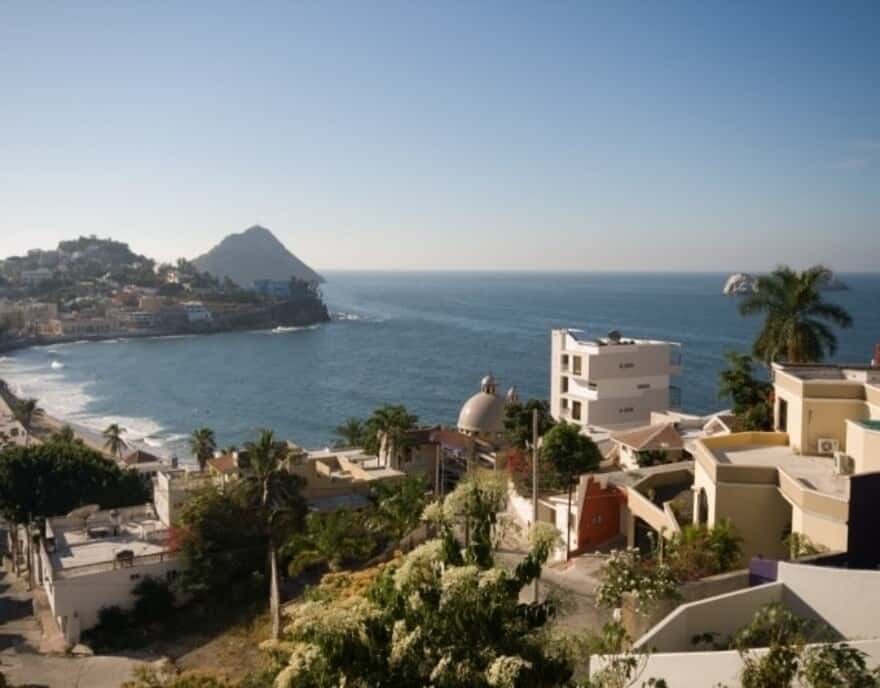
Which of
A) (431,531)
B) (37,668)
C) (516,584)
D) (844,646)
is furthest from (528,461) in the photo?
(844,646)

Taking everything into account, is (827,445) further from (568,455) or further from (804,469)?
(568,455)

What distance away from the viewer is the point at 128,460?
166ft

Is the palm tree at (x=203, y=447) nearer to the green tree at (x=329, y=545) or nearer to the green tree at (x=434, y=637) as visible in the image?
the green tree at (x=329, y=545)

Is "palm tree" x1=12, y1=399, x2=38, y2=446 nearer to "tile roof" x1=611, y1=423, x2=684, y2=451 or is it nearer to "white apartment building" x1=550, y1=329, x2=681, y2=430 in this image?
"white apartment building" x1=550, y1=329, x2=681, y2=430

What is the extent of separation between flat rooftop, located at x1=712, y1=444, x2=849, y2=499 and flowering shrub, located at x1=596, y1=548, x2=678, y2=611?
4.37m

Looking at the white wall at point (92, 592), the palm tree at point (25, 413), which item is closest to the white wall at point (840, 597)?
the white wall at point (92, 592)

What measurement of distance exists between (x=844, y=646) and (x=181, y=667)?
62.6 ft

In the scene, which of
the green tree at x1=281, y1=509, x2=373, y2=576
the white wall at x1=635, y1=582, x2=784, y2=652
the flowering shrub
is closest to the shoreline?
the green tree at x1=281, y1=509, x2=373, y2=576

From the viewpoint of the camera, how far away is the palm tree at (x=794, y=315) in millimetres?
30578

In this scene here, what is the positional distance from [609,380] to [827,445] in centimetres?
2931

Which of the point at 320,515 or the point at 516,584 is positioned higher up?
the point at 516,584

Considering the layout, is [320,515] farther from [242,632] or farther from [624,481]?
[624,481]

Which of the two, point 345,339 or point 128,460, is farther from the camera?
point 345,339

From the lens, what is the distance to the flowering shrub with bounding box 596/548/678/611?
12.9 metres
